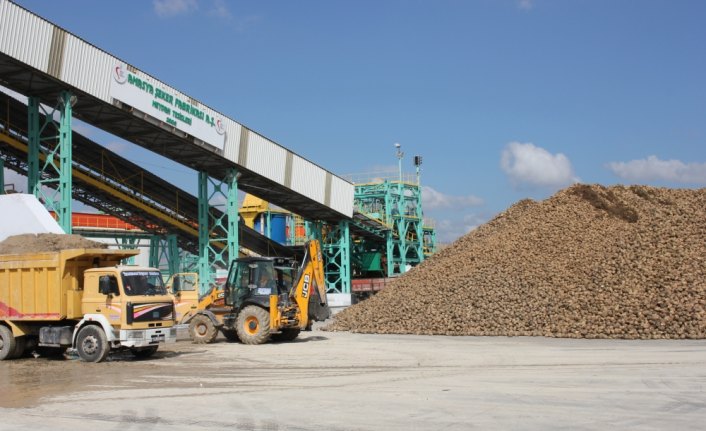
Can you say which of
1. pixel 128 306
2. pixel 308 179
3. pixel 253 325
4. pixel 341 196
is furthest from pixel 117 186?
pixel 128 306

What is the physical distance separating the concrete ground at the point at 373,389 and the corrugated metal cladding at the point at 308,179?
20147 millimetres

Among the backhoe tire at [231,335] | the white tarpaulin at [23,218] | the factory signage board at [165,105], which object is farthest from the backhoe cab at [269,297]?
the factory signage board at [165,105]

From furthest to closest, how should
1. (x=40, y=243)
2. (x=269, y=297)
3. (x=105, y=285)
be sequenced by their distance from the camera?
(x=269, y=297) < (x=40, y=243) < (x=105, y=285)

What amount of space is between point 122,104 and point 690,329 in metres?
21.7

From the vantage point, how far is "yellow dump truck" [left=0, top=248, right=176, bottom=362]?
647 inches

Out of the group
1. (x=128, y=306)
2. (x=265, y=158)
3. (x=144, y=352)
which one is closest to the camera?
(x=128, y=306)

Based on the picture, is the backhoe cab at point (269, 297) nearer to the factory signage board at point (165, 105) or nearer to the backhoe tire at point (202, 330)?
the backhoe tire at point (202, 330)

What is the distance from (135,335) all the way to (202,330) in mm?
4857

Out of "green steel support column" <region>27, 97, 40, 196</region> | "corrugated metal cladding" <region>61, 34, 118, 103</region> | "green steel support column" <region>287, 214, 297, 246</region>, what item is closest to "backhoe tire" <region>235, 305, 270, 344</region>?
"green steel support column" <region>27, 97, 40, 196</region>

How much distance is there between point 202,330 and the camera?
69.4ft

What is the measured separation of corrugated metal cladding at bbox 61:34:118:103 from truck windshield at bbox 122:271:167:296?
1174 centimetres

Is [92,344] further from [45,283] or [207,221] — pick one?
[207,221]

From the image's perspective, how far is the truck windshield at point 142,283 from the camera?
54.6ft

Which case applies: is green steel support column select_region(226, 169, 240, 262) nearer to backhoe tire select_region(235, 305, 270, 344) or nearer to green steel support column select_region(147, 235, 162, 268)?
green steel support column select_region(147, 235, 162, 268)
